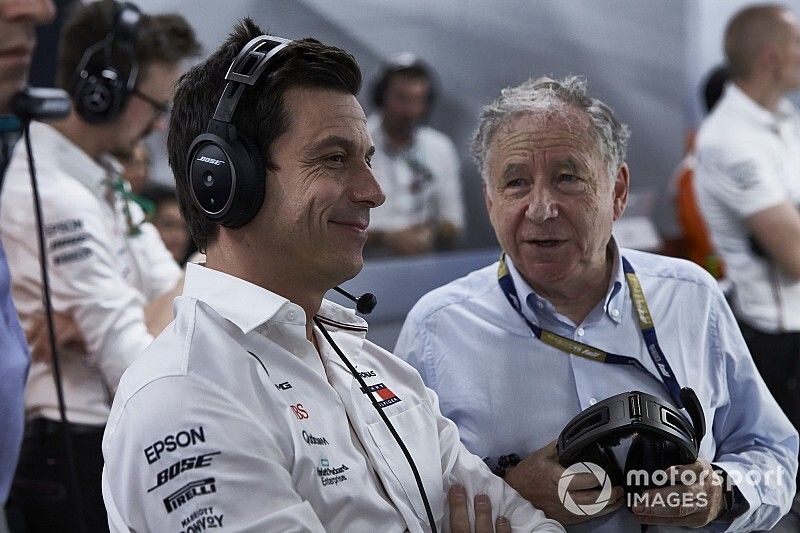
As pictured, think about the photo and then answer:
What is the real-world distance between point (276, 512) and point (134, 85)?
1.62m

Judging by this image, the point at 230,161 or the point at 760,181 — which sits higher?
the point at 230,161

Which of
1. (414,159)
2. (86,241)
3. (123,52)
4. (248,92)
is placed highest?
(248,92)

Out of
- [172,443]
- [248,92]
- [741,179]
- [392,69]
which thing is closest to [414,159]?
[392,69]

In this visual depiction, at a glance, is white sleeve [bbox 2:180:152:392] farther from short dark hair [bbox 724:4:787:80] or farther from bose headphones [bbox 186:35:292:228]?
short dark hair [bbox 724:4:787:80]

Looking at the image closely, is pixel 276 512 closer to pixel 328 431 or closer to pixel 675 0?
pixel 328 431

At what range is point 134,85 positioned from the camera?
2.52 meters

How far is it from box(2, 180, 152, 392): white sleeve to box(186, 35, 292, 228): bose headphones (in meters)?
0.94

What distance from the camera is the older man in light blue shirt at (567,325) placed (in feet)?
5.81

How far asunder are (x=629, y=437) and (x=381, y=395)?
389 millimetres

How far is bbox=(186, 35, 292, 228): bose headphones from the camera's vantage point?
1331 mm

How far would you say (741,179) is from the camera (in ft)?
10.9

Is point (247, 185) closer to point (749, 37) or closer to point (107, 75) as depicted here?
point (107, 75)

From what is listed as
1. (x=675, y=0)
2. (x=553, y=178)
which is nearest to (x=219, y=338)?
(x=553, y=178)

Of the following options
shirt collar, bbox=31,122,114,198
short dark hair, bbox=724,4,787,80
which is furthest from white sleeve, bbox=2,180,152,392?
short dark hair, bbox=724,4,787,80
